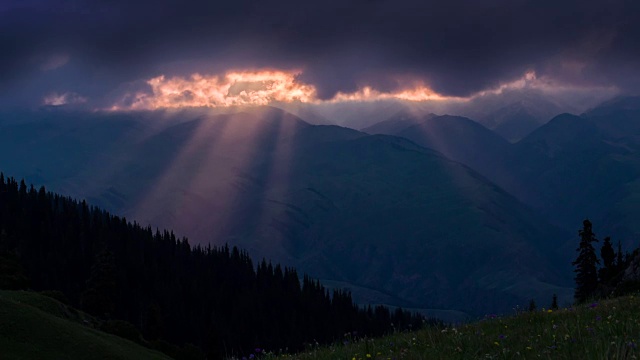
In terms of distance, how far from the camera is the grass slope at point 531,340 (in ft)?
34.6

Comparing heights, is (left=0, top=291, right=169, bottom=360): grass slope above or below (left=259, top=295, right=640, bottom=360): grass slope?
below

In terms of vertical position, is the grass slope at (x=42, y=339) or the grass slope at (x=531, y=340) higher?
the grass slope at (x=531, y=340)

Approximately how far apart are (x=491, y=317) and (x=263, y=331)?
187934mm

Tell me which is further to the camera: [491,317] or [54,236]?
[54,236]

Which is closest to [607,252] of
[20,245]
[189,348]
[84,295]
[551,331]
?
[189,348]

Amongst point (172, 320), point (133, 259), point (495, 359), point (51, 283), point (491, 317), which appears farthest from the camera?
point (133, 259)

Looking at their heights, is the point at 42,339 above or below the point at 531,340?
below

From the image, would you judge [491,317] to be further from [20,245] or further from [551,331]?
[20,245]

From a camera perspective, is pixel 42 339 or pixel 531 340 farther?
pixel 42 339

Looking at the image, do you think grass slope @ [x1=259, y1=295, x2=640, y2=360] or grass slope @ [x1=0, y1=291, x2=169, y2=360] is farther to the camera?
grass slope @ [x1=0, y1=291, x2=169, y2=360]

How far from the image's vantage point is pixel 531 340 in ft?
41.8

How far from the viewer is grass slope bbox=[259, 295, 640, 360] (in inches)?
415

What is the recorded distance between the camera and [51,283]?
16400 cm

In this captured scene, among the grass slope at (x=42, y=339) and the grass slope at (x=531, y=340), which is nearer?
the grass slope at (x=531, y=340)
